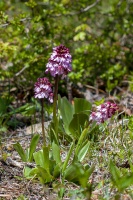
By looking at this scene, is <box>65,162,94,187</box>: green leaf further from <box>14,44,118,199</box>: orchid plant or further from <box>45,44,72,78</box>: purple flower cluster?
<box>45,44,72,78</box>: purple flower cluster

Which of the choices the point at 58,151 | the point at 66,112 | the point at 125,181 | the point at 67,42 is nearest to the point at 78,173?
the point at 125,181

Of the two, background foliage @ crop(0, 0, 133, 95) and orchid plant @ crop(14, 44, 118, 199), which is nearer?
orchid plant @ crop(14, 44, 118, 199)

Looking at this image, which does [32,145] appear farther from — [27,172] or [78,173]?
[78,173]

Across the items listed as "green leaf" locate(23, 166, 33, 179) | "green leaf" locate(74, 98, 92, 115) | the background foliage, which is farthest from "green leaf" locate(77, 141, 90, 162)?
the background foliage

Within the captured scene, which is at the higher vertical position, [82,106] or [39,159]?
[82,106]

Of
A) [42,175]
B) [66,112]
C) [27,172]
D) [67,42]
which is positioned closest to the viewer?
[42,175]

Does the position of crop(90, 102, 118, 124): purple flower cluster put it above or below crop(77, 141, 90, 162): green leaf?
above

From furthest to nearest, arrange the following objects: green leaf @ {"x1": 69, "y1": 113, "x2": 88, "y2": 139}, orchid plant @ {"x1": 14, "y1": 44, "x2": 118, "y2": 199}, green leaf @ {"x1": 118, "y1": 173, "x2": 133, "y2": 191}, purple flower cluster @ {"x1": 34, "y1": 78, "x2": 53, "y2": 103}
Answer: green leaf @ {"x1": 69, "y1": 113, "x2": 88, "y2": 139} → purple flower cluster @ {"x1": 34, "y1": 78, "x2": 53, "y2": 103} → orchid plant @ {"x1": 14, "y1": 44, "x2": 118, "y2": 199} → green leaf @ {"x1": 118, "y1": 173, "x2": 133, "y2": 191}

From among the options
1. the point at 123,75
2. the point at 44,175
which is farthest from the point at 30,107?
the point at 123,75
